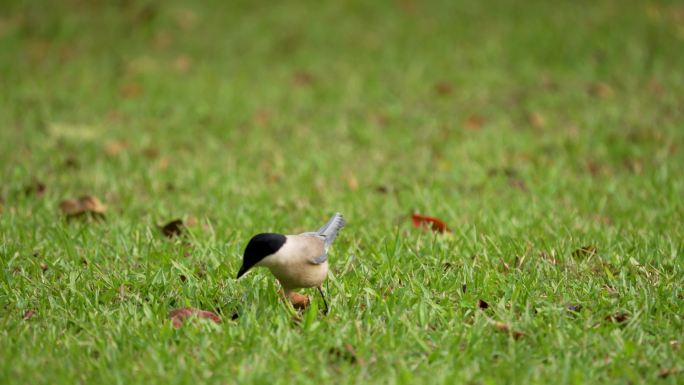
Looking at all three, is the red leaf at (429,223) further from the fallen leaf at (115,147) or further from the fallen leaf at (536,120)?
the fallen leaf at (536,120)

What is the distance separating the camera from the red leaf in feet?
15.0

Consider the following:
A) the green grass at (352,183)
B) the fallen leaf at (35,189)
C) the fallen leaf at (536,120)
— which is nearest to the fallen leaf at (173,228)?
the green grass at (352,183)

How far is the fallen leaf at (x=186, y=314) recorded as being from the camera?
329 centimetres

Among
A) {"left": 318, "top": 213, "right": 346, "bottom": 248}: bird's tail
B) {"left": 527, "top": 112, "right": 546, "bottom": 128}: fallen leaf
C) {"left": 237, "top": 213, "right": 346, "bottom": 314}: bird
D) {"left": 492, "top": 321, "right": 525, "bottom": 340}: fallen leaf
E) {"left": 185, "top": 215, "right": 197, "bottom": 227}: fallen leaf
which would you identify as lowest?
{"left": 527, "top": 112, "right": 546, "bottom": 128}: fallen leaf

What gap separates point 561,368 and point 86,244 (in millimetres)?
2506

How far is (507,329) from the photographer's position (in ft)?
10.6

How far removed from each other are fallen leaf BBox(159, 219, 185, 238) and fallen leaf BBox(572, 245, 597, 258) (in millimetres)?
2103

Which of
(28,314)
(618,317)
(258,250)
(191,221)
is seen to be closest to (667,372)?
(618,317)

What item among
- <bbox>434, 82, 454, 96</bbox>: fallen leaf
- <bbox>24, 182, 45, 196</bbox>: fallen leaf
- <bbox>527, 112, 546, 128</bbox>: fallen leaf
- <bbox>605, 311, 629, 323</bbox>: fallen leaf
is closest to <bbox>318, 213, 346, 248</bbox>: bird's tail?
<bbox>605, 311, 629, 323</bbox>: fallen leaf

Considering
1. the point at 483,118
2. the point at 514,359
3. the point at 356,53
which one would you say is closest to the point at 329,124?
the point at 483,118

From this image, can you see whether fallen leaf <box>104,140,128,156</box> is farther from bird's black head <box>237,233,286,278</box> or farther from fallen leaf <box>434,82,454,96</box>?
bird's black head <box>237,233,286,278</box>

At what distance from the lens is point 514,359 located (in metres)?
3.01

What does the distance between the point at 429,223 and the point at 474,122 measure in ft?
9.60

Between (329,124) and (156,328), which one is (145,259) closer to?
(156,328)
